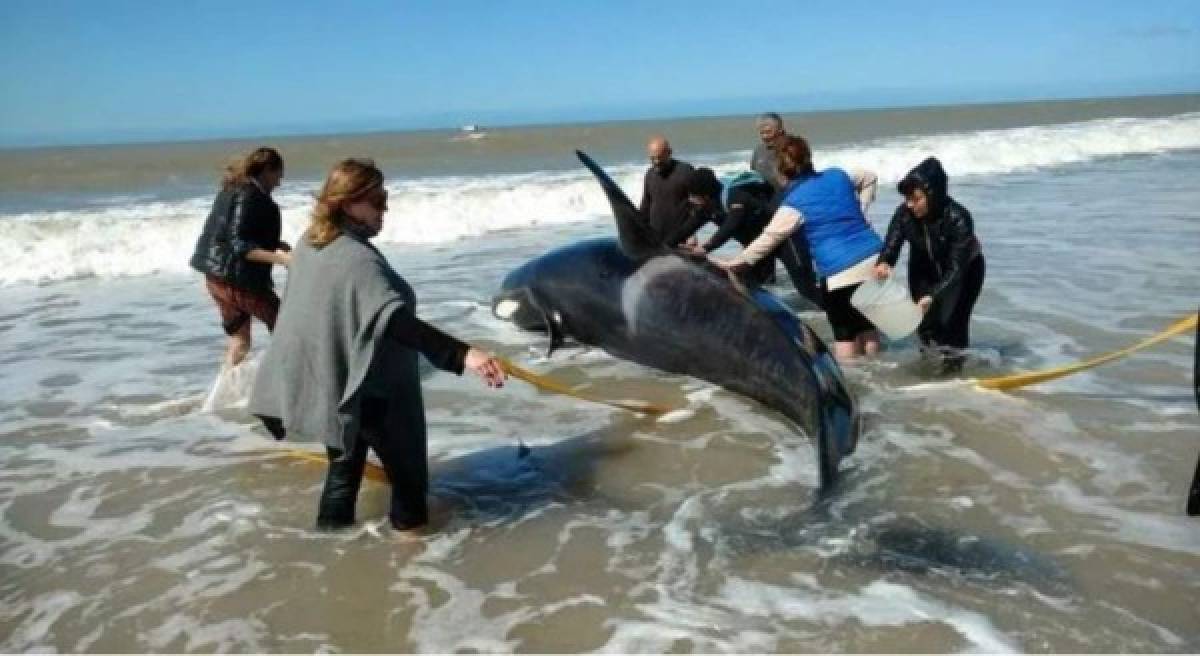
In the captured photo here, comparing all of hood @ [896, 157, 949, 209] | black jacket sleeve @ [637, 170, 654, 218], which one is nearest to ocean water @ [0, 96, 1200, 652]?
hood @ [896, 157, 949, 209]

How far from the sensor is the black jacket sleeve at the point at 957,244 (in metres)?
6.84

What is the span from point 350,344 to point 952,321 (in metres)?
4.73

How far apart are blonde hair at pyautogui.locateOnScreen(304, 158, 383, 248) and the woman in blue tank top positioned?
3328mm

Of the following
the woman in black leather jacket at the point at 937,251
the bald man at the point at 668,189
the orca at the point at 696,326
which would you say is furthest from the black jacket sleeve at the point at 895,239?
the bald man at the point at 668,189

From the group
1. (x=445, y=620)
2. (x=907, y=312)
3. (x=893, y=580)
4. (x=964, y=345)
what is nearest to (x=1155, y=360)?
(x=964, y=345)

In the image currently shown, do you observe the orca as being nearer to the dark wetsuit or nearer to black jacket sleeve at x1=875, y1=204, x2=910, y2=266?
the dark wetsuit

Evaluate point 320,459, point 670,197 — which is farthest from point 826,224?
point 320,459

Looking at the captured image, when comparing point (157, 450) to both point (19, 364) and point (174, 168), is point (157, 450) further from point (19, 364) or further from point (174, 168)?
point (174, 168)

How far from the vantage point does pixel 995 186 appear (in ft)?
70.5

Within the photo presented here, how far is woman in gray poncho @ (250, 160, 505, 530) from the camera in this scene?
13.8 feet

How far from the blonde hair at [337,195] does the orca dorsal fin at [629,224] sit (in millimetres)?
1264

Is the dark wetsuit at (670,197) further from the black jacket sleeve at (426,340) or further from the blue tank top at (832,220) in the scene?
the black jacket sleeve at (426,340)

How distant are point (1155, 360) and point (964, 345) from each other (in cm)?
151

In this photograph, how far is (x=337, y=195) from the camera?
428 cm
